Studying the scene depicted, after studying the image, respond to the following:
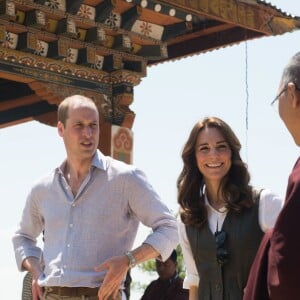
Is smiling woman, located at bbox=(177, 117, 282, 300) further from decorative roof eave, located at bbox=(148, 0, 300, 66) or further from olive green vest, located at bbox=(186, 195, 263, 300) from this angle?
decorative roof eave, located at bbox=(148, 0, 300, 66)

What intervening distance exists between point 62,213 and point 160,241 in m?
0.46

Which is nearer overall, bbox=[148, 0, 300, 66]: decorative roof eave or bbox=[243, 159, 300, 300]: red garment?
bbox=[243, 159, 300, 300]: red garment

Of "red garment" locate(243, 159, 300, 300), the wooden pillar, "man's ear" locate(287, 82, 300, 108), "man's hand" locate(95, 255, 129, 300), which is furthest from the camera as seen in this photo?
the wooden pillar

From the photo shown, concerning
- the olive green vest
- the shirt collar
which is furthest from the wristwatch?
the shirt collar

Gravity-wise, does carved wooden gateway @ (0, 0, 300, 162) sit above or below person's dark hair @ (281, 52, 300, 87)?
above

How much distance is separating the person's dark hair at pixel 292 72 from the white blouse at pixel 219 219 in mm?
1293

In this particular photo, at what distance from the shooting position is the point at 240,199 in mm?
4020

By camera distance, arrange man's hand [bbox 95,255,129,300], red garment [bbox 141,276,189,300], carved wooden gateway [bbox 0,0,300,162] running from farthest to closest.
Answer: carved wooden gateway [bbox 0,0,300,162], red garment [bbox 141,276,189,300], man's hand [bbox 95,255,129,300]

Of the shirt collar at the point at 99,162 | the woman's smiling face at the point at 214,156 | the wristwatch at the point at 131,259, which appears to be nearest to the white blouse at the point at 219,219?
the woman's smiling face at the point at 214,156

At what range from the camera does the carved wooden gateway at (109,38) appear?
8.91 meters

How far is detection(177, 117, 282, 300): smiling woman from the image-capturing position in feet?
→ 12.9

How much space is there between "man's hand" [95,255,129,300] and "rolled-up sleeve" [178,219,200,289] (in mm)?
345

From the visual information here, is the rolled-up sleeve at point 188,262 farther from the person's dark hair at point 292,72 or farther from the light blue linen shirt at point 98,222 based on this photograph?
the person's dark hair at point 292,72

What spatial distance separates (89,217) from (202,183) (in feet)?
1.73
